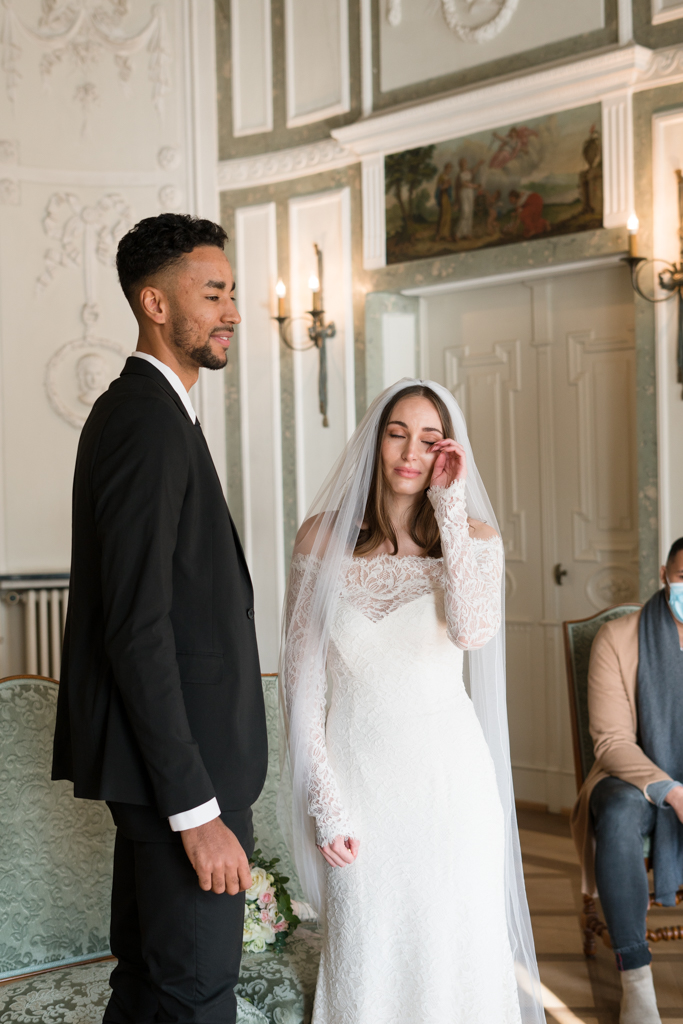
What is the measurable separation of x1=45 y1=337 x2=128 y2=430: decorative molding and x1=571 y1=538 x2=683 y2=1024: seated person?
3335 millimetres

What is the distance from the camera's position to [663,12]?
161 inches

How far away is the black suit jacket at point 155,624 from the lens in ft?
4.97

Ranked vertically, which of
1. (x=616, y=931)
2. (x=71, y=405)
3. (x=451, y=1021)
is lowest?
(x=616, y=931)

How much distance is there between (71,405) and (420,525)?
3.58 m

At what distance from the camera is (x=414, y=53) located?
16.0 feet

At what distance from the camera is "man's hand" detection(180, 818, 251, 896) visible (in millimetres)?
1526

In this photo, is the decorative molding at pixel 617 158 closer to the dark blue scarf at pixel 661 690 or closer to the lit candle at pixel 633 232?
the lit candle at pixel 633 232

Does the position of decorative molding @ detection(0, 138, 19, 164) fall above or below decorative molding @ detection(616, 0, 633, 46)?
below

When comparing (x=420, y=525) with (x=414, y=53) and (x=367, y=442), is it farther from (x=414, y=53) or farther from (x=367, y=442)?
(x=414, y=53)

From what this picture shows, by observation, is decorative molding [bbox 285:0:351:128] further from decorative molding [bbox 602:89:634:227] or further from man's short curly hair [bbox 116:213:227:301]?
man's short curly hair [bbox 116:213:227:301]

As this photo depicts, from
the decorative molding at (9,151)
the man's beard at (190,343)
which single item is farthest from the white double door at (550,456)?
the man's beard at (190,343)

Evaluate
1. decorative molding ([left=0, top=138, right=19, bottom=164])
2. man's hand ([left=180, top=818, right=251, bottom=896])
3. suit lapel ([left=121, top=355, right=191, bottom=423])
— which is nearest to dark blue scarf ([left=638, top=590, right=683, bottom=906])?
man's hand ([left=180, top=818, right=251, bottom=896])

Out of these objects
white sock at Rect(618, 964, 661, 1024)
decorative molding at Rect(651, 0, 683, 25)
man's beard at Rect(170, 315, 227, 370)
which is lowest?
white sock at Rect(618, 964, 661, 1024)

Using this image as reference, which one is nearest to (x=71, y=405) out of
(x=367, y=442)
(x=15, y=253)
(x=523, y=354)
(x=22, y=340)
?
(x=22, y=340)
